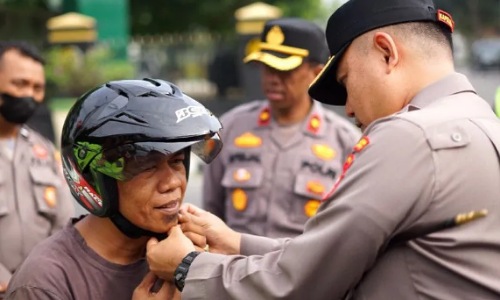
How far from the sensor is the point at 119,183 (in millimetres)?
2756

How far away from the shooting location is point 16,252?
15.4 feet

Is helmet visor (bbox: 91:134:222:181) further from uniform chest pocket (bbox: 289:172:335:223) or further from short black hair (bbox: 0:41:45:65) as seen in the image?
short black hair (bbox: 0:41:45:65)

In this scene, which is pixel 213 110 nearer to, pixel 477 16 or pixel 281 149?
pixel 281 149

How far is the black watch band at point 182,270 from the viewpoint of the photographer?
2570 mm

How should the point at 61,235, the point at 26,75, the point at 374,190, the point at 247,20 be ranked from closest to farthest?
the point at 374,190
the point at 61,235
the point at 26,75
the point at 247,20

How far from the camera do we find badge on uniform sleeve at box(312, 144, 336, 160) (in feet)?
16.7

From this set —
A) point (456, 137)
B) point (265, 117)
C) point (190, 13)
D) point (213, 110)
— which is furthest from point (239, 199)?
point (190, 13)

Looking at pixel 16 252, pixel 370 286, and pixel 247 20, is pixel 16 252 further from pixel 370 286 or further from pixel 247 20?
pixel 247 20

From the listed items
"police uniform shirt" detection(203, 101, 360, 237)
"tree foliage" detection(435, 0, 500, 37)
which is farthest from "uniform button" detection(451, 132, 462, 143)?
"tree foliage" detection(435, 0, 500, 37)

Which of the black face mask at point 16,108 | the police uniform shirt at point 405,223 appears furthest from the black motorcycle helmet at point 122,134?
the black face mask at point 16,108

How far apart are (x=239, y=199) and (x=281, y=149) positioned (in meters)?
0.35

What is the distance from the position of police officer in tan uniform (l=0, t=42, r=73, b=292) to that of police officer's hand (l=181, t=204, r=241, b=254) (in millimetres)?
1859

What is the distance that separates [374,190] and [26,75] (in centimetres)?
351

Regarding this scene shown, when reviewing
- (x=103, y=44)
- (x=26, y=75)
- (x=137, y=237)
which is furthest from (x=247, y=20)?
(x=137, y=237)
